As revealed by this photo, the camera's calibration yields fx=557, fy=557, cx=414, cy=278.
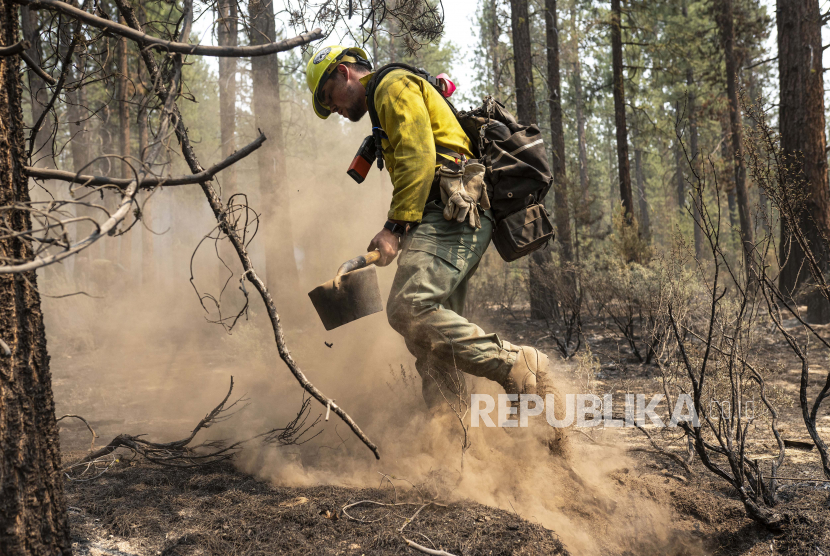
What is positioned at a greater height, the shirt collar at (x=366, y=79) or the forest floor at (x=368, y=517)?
the shirt collar at (x=366, y=79)

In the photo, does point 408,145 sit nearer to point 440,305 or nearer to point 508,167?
point 508,167

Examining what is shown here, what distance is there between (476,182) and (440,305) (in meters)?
0.63

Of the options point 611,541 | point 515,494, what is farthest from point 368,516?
point 611,541

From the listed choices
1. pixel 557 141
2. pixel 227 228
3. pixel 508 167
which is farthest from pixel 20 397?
pixel 557 141

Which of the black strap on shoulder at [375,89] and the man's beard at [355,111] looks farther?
the man's beard at [355,111]

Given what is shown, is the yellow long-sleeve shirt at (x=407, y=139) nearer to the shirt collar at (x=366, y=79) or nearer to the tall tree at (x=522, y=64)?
the shirt collar at (x=366, y=79)

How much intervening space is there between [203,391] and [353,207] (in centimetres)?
264

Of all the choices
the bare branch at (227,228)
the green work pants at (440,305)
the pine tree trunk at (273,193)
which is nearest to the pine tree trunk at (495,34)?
the pine tree trunk at (273,193)

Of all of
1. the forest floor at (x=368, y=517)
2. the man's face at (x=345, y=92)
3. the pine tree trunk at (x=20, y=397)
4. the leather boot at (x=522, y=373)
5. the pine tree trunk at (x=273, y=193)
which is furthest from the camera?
the pine tree trunk at (x=273, y=193)

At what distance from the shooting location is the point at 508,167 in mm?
2758

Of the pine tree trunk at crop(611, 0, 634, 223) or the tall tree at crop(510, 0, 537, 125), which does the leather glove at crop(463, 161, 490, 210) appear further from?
the pine tree trunk at crop(611, 0, 634, 223)

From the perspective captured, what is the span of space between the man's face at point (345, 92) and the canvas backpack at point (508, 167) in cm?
18

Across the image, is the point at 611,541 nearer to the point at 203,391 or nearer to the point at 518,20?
the point at 203,391

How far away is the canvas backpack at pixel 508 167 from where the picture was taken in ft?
9.11
